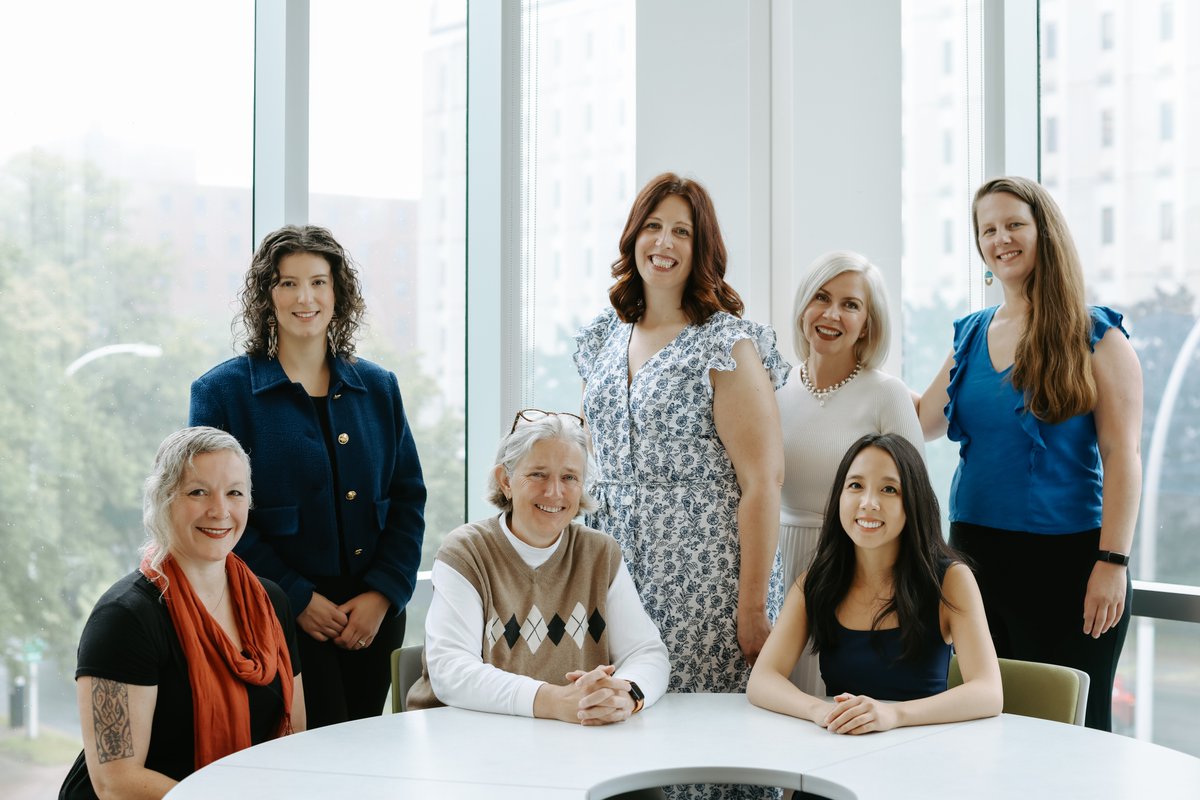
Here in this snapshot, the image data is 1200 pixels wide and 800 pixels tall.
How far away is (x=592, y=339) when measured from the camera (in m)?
2.98

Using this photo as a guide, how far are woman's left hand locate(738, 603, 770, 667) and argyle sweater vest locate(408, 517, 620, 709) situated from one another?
399 millimetres

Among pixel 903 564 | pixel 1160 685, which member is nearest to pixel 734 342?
pixel 903 564

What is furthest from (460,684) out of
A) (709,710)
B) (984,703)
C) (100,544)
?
(100,544)

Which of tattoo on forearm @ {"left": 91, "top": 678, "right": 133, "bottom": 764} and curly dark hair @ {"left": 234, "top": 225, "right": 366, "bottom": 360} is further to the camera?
curly dark hair @ {"left": 234, "top": 225, "right": 366, "bottom": 360}

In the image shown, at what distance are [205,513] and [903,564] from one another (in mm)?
1426

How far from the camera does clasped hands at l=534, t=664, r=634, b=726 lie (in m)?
2.11

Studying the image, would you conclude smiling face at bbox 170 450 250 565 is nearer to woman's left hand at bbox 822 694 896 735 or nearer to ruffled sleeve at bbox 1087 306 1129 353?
woman's left hand at bbox 822 694 896 735

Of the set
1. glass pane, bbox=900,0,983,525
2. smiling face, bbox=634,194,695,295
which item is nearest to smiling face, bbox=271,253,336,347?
smiling face, bbox=634,194,695,295

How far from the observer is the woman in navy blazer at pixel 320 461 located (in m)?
2.60

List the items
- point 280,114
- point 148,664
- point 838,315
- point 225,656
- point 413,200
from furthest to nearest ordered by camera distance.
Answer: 1. point 413,200
2. point 280,114
3. point 838,315
4. point 225,656
5. point 148,664

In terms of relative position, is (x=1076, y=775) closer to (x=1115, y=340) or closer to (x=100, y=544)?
(x=1115, y=340)

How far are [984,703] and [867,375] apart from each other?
0.95 m

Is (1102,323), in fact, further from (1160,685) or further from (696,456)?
(1160,685)

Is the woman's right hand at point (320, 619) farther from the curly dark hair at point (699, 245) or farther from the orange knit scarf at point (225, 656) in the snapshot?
the curly dark hair at point (699, 245)
